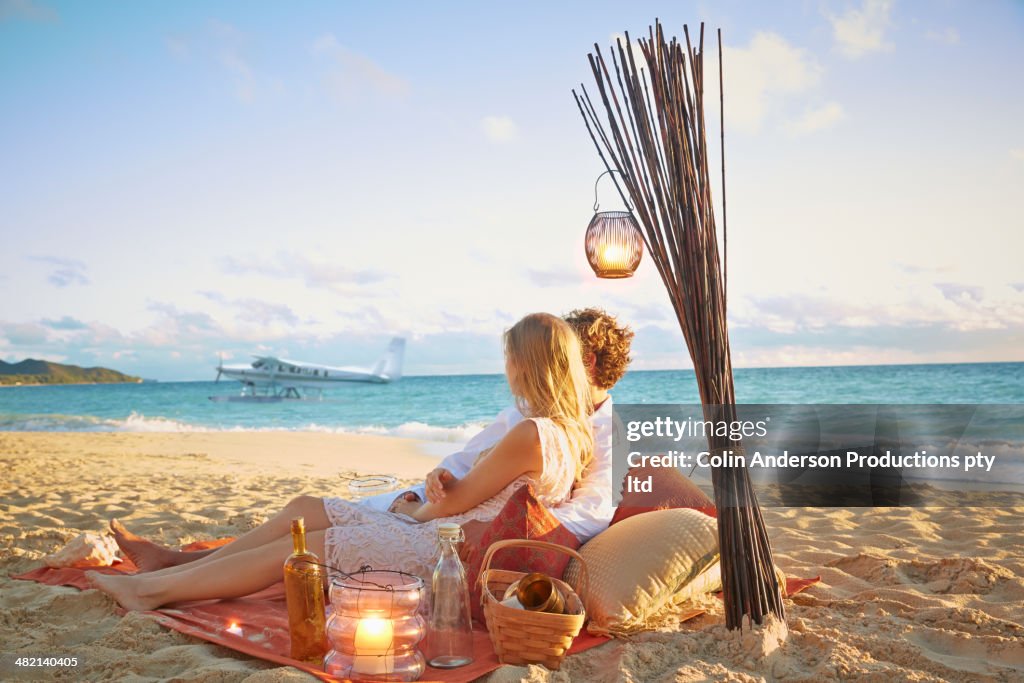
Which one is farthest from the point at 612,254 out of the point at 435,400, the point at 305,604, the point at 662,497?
the point at 435,400

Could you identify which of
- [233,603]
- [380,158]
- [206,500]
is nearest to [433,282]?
[380,158]

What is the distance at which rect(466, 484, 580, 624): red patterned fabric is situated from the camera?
7.07 feet

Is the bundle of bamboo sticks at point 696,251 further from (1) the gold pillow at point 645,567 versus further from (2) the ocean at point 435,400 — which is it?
(2) the ocean at point 435,400

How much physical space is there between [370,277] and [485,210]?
7924mm

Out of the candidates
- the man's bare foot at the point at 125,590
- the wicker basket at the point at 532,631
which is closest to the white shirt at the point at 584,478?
the wicker basket at the point at 532,631

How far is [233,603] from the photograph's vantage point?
2.49 metres

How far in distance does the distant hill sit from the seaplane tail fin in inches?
744

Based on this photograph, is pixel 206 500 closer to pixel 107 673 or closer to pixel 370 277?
pixel 107 673

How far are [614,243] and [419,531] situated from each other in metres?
2.08

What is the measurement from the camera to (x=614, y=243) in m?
3.87

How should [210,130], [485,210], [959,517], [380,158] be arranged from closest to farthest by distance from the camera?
[959,517]
[210,130]
[380,158]
[485,210]

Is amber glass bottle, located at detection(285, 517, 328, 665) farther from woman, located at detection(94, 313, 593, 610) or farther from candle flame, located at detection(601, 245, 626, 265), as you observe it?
candle flame, located at detection(601, 245, 626, 265)

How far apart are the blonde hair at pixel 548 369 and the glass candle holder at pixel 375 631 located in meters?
0.66

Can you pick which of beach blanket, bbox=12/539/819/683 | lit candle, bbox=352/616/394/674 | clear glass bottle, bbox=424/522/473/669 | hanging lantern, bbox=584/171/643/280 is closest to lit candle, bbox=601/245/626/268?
hanging lantern, bbox=584/171/643/280
